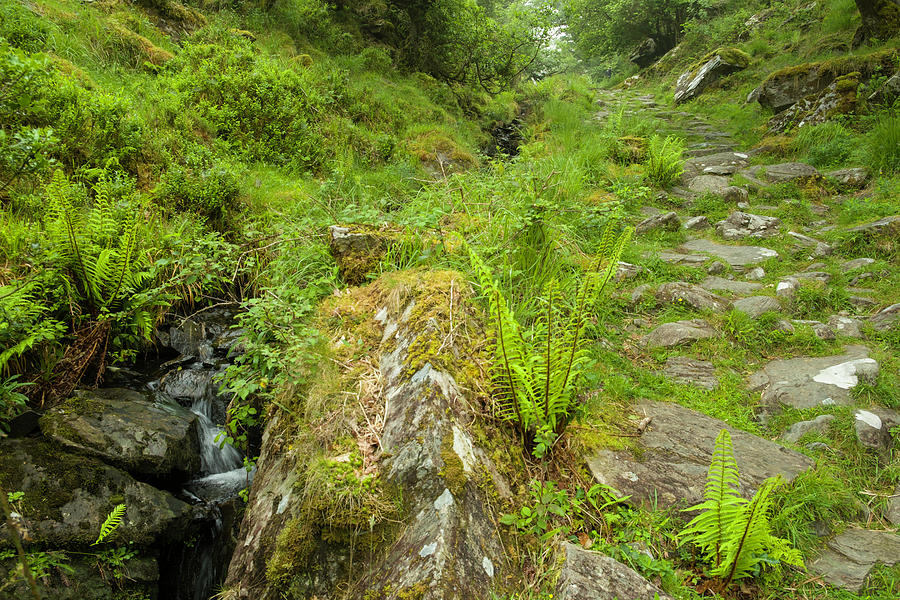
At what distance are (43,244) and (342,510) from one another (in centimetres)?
347

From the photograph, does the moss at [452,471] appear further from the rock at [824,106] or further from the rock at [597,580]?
the rock at [824,106]

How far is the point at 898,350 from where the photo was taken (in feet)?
11.3

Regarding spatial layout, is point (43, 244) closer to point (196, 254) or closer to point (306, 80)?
point (196, 254)

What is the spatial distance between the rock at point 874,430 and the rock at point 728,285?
1854mm

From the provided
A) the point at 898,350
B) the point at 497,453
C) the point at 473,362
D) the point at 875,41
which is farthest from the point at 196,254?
the point at 875,41

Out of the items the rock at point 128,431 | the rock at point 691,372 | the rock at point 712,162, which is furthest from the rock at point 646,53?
the rock at point 128,431

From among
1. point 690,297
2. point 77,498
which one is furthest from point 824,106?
point 77,498

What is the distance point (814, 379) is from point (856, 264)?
7.34 feet

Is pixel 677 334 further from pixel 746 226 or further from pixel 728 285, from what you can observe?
pixel 746 226

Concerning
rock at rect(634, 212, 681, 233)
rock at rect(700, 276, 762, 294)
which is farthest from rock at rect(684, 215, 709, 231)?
rock at rect(700, 276, 762, 294)

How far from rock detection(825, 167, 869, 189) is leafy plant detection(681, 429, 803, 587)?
6717 millimetres

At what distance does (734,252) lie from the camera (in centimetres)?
549

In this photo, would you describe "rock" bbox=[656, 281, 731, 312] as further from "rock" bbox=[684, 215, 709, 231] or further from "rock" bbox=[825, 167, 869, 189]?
"rock" bbox=[825, 167, 869, 189]

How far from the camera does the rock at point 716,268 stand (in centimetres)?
508
